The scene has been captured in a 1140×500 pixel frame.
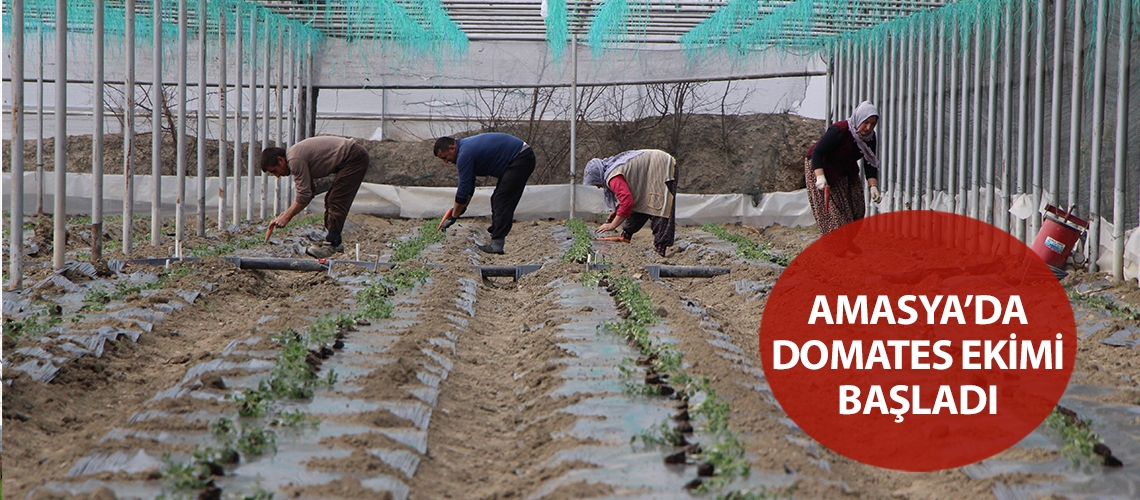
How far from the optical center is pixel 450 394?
174 inches

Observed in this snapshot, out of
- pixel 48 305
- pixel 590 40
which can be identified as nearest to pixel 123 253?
pixel 48 305

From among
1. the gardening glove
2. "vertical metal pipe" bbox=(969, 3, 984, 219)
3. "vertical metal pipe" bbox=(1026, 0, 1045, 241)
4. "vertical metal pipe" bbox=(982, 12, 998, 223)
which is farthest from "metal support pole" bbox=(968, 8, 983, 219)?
the gardening glove

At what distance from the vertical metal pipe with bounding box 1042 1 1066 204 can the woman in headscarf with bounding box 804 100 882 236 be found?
1.58m

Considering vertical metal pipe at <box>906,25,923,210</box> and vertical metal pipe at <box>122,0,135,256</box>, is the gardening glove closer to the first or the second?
vertical metal pipe at <box>906,25,923,210</box>

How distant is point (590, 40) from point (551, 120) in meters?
4.02

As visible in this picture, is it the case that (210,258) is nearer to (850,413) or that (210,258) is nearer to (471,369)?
(471,369)

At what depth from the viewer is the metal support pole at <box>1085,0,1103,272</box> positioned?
25.5 ft

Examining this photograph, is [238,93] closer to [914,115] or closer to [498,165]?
[498,165]

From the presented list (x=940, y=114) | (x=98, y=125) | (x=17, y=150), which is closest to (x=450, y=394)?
(x=17, y=150)

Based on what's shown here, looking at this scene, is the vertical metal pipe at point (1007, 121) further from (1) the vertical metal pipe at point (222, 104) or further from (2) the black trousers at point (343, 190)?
(1) the vertical metal pipe at point (222, 104)

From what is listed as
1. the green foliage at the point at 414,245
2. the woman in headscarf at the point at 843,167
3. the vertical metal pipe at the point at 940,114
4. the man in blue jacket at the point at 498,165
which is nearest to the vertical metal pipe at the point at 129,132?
the green foliage at the point at 414,245

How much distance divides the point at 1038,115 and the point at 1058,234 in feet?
4.57

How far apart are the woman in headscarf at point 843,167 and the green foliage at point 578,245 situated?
2015mm

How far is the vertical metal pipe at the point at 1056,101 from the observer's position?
8438 mm
